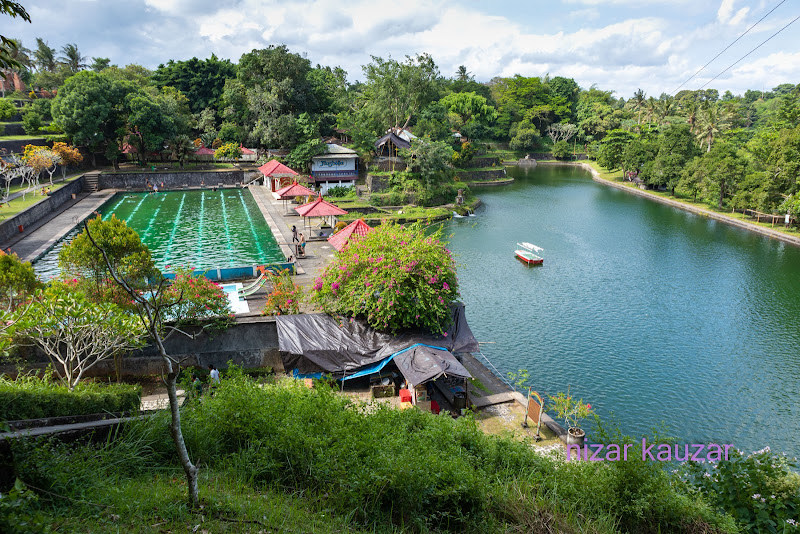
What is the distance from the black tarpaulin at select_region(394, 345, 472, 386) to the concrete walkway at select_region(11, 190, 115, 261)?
19688mm

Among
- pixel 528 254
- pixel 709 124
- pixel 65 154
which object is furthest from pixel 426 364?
pixel 709 124

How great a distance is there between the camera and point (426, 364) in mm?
12023

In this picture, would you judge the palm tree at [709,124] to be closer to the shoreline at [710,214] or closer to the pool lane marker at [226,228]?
the shoreline at [710,214]

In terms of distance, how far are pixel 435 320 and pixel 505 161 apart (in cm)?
6618

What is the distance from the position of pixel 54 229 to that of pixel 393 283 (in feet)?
81.2

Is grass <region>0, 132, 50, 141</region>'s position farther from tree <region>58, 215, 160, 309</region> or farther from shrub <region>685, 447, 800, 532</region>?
shrub <region>685, 447, 800, 532</region>

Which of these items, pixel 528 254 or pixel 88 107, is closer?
pixel 528 254

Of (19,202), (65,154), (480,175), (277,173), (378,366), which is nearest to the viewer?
(378,366)

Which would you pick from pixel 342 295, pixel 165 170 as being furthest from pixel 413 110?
pixel 342 295

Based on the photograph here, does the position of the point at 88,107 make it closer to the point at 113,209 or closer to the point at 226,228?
the point at 113,209

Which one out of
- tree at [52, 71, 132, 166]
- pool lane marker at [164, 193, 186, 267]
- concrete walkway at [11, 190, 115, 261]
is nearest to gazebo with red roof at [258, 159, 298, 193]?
pool lane marker at [164, 193, 186, 267]

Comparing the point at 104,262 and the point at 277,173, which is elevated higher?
the point at 277,173

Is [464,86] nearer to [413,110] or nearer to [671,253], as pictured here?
[413,110]

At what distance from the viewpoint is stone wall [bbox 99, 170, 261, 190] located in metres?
41.7
